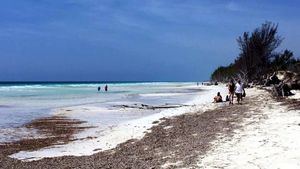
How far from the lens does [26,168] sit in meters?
11.7

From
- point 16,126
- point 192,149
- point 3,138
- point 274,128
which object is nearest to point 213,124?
point 274,128

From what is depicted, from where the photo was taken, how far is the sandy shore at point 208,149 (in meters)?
10.1

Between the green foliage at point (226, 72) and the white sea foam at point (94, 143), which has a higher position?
the green foliage at point (226, 72)

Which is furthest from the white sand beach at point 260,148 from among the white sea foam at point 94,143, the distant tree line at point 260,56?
the distant tree line at point 260,56

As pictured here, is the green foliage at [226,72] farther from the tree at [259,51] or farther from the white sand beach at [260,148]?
the white sand beach at [260,148]

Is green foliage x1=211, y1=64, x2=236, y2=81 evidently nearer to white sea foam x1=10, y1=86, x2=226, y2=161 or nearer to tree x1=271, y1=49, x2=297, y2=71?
tree x1=271, y1=49, x2=297, y2=71

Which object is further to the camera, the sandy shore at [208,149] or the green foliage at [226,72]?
the green foliage at [226,72]

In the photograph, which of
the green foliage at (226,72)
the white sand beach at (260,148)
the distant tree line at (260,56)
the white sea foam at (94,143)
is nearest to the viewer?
the white sand beach at (260,148)

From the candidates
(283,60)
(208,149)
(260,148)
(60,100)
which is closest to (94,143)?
(208,149)

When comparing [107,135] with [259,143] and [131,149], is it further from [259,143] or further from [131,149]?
[259,143]

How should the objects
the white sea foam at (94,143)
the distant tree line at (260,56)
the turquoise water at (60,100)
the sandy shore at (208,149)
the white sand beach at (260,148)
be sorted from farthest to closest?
the distant tree line at (260,56) → the turquoise water at (60,100) → the white sea foam at (94,143) → the sandy shore at (208,149) → the white sand beach at (260,148)

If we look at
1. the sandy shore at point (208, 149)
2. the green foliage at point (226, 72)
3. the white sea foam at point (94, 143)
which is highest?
the green foliage at point (226, 72)

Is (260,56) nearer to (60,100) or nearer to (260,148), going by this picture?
(60,100)

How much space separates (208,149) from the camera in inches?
446
